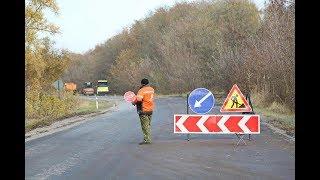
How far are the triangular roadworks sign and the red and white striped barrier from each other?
231 millimetres

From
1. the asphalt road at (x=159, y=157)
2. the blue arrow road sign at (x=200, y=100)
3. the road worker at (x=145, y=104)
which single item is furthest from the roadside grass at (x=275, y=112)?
the road worker at (x=145, y=104)

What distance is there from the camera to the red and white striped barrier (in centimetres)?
1580

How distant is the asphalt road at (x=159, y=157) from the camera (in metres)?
10.8

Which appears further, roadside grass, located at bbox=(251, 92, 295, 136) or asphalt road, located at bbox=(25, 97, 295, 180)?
roadside grass, located at bbox=(251, 92, 295, 136)

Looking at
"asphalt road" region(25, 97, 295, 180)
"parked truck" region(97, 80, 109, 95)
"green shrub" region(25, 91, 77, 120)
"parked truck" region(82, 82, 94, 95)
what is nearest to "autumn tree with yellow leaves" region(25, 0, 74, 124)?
"green shrub" region(25, 91, 77, 120)

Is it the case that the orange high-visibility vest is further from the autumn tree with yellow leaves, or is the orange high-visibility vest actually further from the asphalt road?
the autumn tree with yellow leaves

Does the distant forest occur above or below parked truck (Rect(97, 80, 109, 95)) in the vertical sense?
above

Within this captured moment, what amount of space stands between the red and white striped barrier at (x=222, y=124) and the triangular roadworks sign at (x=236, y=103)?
23 centimetres

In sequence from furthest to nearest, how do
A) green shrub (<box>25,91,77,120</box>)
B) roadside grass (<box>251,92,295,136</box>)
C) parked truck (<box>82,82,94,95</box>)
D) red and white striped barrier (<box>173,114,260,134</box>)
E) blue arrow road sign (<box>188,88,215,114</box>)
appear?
1. parked truck (<box>82,82,94,95</box>)
2. green shrub (<box>25,91,77,120</box>)
3. roadside grass (<box>251,92,295,136</box>)
4. red and white striped barrier (<box>173,114,260,134</box>)
5. blue arrow road sign (<box>188,88,215,114</box>)

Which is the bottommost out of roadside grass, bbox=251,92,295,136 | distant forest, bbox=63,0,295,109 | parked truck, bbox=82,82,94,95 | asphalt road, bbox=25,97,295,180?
asphalt road, bbox=25,97,295,180

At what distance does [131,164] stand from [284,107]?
18.5 meters

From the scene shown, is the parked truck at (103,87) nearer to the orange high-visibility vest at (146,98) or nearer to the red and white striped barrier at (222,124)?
the orange high-visibility vest at (146,98)
